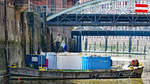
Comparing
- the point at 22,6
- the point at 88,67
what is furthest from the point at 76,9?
the point at 88,67

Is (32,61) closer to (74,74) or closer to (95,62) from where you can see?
(74,74)

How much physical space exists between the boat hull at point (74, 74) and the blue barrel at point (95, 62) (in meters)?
1.39

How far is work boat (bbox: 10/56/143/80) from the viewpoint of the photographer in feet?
91.6

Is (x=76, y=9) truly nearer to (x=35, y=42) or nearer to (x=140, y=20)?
(x=140, y=20)

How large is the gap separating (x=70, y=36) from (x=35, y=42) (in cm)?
3328

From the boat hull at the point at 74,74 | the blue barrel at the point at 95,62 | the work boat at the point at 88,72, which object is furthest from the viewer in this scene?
the blue barrel at the point at 95,62

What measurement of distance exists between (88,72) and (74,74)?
1459 mm

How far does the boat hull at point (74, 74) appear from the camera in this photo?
1093 inches

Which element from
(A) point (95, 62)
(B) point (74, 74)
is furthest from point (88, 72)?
(A) point (95, 62)

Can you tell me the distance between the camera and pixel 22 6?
32.5m

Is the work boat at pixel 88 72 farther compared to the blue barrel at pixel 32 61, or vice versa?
the blue barrel at pixel 32 61

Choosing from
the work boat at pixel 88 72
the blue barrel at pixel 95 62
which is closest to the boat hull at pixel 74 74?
the work boat at pixel 88 72

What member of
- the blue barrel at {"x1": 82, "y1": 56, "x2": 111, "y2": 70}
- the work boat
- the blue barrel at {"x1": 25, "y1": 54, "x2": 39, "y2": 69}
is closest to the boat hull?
the work boat

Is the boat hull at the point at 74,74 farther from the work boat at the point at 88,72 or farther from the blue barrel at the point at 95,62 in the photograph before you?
the blue barrel at the point at 95,62
